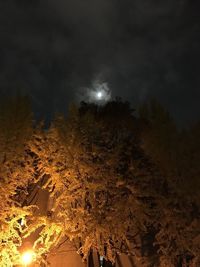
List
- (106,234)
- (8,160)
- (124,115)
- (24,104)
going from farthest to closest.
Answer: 1. (124,115)
2. (24,104)
3. (8,160)
4. (106,234)

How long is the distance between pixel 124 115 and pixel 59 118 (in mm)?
4524

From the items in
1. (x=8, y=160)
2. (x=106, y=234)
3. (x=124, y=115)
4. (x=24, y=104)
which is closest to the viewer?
(x=106, y=234)

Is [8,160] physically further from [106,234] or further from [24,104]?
[106,234]

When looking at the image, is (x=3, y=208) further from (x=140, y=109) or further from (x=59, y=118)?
(x=140, y=109)

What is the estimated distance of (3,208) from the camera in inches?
567

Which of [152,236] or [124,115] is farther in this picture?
[124,115]

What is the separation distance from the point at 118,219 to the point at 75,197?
1999mm

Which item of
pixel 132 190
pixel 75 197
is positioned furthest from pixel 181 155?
pixel 75 197

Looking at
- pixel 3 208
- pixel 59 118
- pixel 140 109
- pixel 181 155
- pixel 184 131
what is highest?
pixel 140 109

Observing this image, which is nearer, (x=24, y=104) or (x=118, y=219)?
(x=118, y=219)

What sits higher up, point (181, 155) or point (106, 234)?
point (181, 155)

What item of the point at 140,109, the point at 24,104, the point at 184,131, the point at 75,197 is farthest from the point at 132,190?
the point at 24,104

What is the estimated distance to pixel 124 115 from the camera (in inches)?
742

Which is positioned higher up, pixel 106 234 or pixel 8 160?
pixel 8 160
